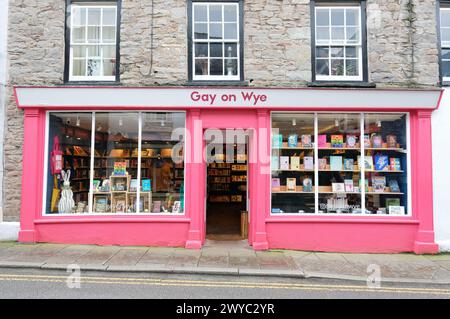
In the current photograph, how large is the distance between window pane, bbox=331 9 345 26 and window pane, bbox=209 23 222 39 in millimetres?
3058

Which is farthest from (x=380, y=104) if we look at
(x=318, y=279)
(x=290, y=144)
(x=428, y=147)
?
(x=318, y=279)

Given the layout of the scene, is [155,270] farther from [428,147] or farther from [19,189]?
[428,147]

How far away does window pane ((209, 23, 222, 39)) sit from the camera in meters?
9.13

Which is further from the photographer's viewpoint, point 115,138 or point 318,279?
point 115,138

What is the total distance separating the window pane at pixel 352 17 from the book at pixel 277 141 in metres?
3.59

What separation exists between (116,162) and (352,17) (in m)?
7.53

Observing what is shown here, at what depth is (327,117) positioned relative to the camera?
29.5ft

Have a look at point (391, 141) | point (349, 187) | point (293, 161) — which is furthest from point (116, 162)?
point (391, 141)

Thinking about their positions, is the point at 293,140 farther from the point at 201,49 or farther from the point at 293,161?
the point at 201,49

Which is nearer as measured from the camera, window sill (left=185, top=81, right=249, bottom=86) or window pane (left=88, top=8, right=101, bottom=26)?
window sill (left=185, top=81, right=249, bottom=86)

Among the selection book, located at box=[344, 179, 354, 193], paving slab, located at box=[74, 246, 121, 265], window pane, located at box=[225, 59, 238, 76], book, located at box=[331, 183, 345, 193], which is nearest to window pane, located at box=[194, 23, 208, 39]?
window pane, located at box=[225, 59, 238, 76]

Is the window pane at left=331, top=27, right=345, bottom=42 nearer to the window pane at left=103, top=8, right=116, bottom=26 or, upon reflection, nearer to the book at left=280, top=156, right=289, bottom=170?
the book at left=280, top=156, right=289, bottom=170

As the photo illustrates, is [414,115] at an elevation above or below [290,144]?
above

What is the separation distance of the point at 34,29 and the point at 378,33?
9077mm
